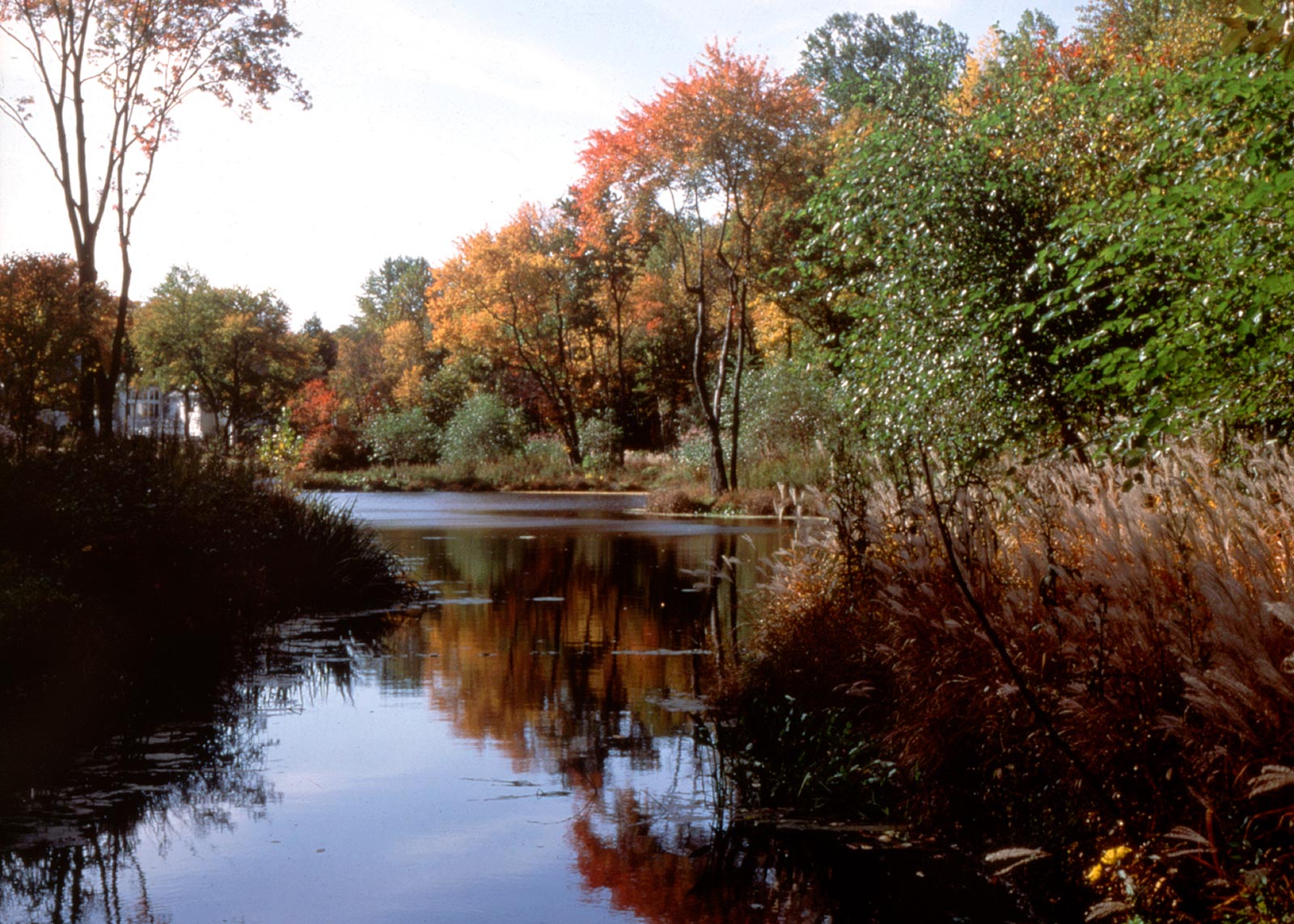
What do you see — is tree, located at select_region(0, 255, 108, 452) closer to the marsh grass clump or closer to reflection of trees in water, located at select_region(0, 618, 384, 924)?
reflection of trees in water, located at select_region(0, 618, 384, 924)

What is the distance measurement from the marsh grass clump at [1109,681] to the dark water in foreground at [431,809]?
0.55 meters

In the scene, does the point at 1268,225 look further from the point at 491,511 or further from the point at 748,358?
the point at 748,358

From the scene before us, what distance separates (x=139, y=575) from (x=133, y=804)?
15.2ft

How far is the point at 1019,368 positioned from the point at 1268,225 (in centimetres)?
632

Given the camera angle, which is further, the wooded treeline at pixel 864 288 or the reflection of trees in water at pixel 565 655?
the wooded treeline at pixel 864 288

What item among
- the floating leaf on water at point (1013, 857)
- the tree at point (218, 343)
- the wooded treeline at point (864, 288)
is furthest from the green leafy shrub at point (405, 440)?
the floating leaf on water at point (1013, 857)

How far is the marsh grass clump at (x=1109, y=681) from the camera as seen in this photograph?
412cm

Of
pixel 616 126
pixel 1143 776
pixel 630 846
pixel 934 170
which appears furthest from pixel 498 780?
pixel 616 126

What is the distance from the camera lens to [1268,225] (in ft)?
28.0

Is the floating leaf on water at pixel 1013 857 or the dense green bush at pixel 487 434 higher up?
the dense green bush at pixel 487 434

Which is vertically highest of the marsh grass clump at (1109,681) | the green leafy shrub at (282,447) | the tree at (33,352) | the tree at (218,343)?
the tree at (218,343)

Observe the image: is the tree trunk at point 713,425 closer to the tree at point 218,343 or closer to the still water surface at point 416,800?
the still water surface at point 416,800

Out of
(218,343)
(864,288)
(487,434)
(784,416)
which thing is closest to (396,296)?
(218,343)

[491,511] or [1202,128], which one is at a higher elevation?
[1202,128]
